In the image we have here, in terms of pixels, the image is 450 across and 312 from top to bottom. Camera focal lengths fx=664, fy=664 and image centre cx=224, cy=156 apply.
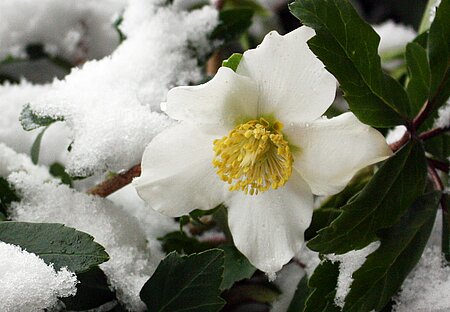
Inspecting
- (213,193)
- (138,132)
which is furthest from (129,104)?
(213,193)

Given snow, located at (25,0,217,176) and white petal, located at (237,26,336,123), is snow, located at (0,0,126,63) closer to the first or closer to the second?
snow, located at (25,0,217,176)

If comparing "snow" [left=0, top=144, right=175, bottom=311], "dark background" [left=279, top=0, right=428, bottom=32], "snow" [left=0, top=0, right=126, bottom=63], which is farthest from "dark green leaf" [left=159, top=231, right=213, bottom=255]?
"dark background" [left=279, top=0, right=428, bottom=32]

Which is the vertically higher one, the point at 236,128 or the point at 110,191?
the point at 236,128

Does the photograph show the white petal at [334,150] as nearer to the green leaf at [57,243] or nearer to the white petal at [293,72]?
the white petal at [293,72]

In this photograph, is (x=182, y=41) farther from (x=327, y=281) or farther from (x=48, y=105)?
(x=327, y=281)

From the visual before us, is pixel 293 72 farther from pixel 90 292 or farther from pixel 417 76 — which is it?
pixel 90 292

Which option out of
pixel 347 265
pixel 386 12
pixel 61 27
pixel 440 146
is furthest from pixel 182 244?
pixel 386 12

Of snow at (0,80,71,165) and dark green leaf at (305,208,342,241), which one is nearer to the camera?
dark green leaf at (305,208,342,241)

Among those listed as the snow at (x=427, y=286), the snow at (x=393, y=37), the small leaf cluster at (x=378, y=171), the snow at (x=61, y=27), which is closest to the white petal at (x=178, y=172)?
the small leaf cluster at (x=378, y=171)
